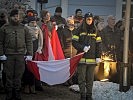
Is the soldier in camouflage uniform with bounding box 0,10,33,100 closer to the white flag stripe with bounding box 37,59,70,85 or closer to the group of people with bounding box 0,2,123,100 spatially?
the group of people with bounding box 0,2,123,100

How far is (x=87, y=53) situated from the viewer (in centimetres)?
1120

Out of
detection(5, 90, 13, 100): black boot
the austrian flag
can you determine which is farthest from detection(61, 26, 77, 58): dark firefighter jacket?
detection(5, 90, 13, 100): black boot

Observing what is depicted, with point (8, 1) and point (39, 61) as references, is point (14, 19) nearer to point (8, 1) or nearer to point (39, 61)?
point (39, 61)

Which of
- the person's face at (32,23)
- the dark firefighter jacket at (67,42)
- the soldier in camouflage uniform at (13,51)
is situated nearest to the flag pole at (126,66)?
the dark firefighter jacket at (67,42)

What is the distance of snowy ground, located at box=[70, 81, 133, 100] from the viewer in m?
11.7

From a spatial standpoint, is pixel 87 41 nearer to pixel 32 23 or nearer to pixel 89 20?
pixel 89 20

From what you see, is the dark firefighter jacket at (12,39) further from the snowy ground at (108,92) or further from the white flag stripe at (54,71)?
the snowy ground at (108,92)

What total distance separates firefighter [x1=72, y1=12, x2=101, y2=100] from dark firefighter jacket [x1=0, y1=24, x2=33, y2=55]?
4.27ft

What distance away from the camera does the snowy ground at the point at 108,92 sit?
1167cm

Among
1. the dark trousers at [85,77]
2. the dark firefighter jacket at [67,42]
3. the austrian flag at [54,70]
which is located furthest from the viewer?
the dark firefighter jacket at [67,42]

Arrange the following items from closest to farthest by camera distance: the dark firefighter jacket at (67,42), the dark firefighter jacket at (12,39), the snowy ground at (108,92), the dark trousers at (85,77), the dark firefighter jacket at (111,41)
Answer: the dark firefighter jacket at (12,39), the dark trousers at (85,77), the snowy ground at (108,92), the dark firefighter jacket at (67,42), the dark firefighter jacket at (111,41)

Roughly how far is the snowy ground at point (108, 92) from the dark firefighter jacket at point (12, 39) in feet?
8.05

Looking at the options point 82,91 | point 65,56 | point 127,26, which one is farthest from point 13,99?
point 127,26

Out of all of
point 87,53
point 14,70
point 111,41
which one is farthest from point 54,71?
point 111,41
